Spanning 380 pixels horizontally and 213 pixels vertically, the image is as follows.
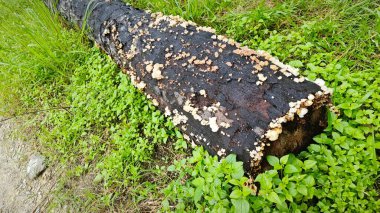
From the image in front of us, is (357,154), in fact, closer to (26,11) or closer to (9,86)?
(9,86)

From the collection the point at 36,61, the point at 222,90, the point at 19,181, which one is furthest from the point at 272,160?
the point at 36,61

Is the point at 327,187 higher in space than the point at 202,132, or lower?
lower

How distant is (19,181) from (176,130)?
1708 millimetres

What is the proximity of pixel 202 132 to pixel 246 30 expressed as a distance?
4.49 feet

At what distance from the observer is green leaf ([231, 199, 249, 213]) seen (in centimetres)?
145

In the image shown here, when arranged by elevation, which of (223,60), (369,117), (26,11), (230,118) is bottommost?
(369,117)

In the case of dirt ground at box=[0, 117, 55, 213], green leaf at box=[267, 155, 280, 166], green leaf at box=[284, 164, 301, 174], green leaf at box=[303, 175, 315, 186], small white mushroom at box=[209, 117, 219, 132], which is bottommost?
dirt ground at box=[0, 117, 55, 213]

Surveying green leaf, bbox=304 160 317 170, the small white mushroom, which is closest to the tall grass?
the small white mushroom

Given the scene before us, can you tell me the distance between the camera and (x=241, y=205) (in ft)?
4.81

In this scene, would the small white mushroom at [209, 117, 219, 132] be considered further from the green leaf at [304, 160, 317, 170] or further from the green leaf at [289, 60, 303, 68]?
the green leaf at [289, 60, 303, 68]

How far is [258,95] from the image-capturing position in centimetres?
173

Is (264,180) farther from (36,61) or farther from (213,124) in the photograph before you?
(36,61)

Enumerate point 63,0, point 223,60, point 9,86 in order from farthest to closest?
point 63,0, point 9,86, point 223,60

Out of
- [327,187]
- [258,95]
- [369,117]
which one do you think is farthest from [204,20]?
[327,187]
